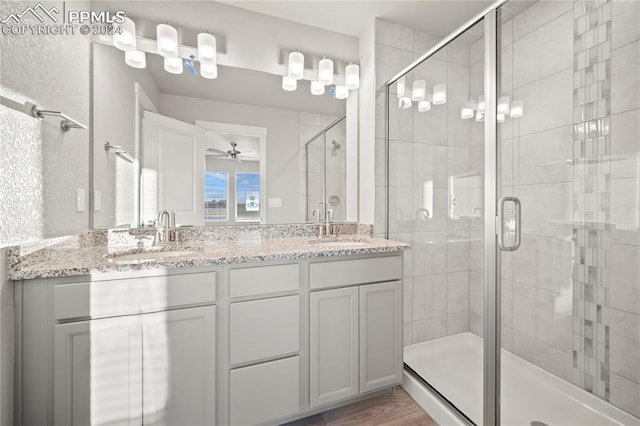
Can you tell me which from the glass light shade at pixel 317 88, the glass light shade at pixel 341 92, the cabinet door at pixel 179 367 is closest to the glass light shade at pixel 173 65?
the glass light shade at pixel 317 88

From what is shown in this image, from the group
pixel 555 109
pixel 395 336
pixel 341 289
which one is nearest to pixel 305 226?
pixel 341 289

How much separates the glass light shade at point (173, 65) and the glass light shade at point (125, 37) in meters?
0.19

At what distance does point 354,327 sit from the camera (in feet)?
5.39

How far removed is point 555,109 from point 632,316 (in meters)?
1.05

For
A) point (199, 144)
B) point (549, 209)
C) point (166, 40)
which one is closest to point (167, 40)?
point (166, 40)

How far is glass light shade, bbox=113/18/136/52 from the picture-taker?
169cm

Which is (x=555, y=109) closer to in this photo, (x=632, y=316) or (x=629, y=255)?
(x=629, y=255)

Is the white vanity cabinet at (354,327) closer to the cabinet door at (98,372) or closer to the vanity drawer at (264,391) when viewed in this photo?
the vanity drawer at (264,391)

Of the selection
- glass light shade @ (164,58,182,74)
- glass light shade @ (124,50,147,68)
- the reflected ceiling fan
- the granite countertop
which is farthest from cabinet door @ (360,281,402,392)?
glass light shade @ (124,50,147,68)

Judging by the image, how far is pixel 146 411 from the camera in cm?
124

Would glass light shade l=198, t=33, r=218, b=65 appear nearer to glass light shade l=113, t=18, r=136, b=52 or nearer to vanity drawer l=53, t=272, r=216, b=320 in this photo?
glass light shade l=113, t=18, r=136, b=52

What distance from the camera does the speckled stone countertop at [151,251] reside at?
1131 millimetres

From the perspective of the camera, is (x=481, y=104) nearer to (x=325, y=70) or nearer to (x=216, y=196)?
(x=325, y=70)

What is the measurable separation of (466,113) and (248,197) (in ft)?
4.99
